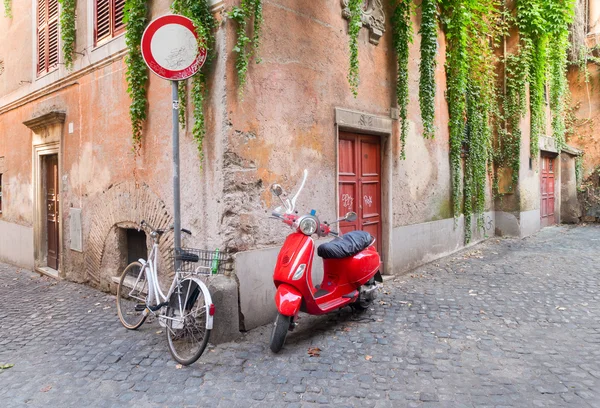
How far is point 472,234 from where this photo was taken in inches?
373

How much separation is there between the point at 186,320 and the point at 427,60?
19.5 feet

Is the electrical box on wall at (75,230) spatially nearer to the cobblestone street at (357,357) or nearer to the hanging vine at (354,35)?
the cobblestone street at (357,357)

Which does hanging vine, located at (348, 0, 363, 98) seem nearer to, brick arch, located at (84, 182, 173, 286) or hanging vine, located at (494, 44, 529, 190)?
brick arch, located at (84, 182, 173, 286)

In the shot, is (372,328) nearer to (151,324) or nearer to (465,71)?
(151,324)

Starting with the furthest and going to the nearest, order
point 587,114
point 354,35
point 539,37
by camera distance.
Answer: point 587,114, point 539,37, point 354,35

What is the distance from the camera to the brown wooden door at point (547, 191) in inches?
490

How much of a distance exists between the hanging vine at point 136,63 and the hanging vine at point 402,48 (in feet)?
12.5

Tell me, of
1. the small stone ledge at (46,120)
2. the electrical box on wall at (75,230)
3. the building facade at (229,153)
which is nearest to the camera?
the building facade at (229,153)

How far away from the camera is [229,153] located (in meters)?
4.41

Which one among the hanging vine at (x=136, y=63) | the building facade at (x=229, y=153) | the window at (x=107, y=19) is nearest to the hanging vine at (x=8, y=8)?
the building facade at (x=229, y=153)

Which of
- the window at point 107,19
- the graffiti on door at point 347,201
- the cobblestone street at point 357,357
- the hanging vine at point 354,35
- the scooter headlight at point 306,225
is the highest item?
the window at point 107,19

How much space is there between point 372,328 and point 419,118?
429cm

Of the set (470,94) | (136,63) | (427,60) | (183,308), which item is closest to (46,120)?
(136,63)

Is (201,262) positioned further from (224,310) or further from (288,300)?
(288,300)
